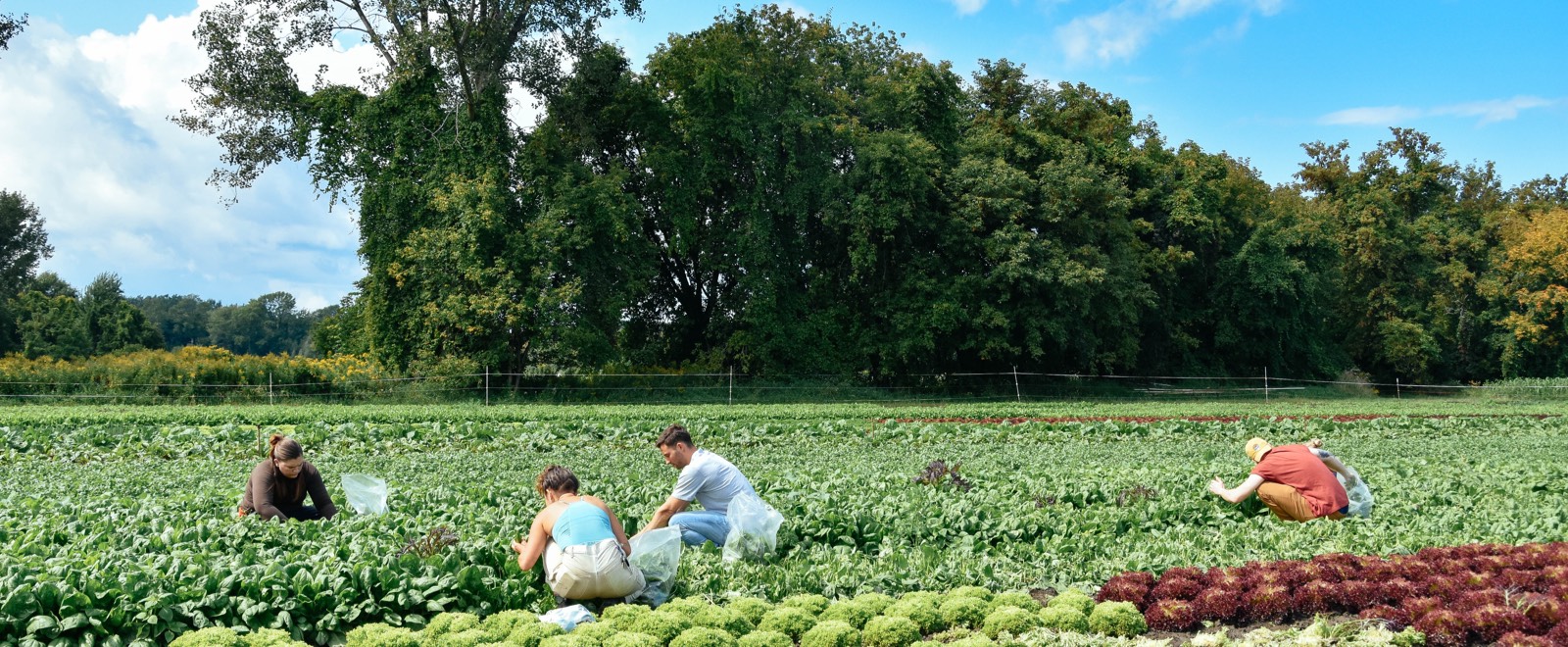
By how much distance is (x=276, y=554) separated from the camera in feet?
23.7

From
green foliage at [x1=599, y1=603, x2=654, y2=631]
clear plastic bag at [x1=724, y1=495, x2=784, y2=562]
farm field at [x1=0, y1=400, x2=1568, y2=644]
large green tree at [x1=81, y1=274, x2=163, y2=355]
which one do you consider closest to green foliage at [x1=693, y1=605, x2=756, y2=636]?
green foliage at [x1=599, y1=603, x2=654, y2=631]

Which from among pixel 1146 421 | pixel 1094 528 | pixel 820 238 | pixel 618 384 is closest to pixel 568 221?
pixel 618 384

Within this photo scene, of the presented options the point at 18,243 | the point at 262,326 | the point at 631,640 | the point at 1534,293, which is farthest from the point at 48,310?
the point at 1534,293

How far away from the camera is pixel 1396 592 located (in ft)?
21.0

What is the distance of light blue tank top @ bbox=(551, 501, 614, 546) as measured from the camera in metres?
6.85

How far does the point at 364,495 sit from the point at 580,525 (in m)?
3.22

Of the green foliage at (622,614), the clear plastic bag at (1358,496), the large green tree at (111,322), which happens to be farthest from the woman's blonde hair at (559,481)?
the large green tree at (111,322)

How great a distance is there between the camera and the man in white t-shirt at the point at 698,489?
8.31 m

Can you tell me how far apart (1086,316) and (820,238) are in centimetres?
1009

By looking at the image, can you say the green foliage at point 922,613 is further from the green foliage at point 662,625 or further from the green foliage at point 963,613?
the green foliage at point 662,625

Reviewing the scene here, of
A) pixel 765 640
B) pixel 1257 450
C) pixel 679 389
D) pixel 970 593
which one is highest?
pixel 679 389

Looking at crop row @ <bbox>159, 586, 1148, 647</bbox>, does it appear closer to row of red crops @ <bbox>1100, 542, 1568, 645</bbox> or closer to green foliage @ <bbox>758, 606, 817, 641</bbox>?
green foliage @ <bbox>758, 606, 817, 641</bbox>

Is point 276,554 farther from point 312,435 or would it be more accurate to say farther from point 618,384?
point 618,384

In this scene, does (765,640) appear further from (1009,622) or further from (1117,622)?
(1117,622)
